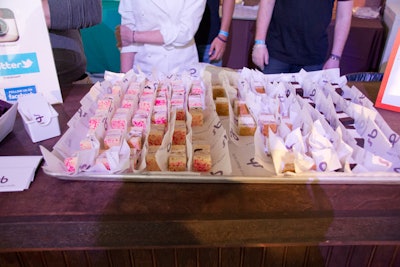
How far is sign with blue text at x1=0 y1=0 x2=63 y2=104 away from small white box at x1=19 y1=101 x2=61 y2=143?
0.24 m

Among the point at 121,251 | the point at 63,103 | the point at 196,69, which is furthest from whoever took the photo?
the point at 196,69

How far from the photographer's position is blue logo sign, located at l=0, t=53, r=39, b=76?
1.12 m

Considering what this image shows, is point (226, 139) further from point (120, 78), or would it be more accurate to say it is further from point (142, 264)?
point (120, 78)

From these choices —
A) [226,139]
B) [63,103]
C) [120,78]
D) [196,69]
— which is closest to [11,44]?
[63,103]

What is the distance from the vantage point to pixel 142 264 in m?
0.88

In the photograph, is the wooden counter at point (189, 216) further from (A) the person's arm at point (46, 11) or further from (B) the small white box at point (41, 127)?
(A) the person's arm at point (46, 11)

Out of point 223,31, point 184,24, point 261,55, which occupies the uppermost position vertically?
point 184,24

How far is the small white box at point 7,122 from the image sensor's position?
3.18 ft

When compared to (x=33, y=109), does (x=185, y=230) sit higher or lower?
lower

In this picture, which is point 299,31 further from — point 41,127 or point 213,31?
point 41,127

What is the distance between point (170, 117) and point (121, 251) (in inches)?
17.0

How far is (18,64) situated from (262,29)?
1.23 metres

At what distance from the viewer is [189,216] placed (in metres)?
0.74

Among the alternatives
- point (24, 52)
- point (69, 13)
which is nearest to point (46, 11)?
point (69, 13)
